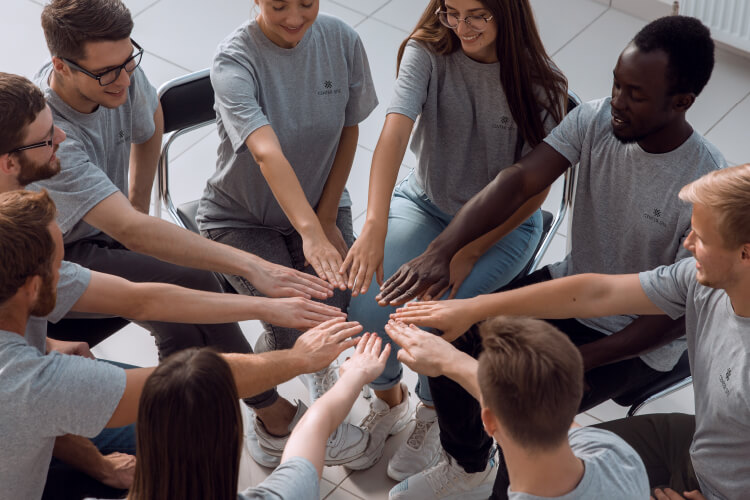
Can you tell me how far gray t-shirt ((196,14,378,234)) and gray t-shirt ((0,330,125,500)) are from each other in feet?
2.96

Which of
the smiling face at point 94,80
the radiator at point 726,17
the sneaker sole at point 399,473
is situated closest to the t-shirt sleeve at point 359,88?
the smiling face at point 94,80

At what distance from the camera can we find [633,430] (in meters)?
2.14

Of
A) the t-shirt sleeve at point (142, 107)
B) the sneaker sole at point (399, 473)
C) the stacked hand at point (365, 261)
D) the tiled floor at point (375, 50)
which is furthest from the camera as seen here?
the tiled floor at point (375, 50)

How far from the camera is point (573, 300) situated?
215 centimetres

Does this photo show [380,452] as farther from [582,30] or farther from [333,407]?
[582,30]

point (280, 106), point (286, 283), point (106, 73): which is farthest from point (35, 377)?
point (280, 106)

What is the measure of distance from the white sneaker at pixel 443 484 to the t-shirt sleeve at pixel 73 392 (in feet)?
3.44

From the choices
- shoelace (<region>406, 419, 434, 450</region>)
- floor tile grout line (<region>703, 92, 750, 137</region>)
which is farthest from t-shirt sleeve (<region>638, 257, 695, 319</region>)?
floor tile grout line (<region>703, 92, 750, 137</region>)

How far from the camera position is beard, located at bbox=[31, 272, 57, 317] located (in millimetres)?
1752

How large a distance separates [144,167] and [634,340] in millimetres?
1527

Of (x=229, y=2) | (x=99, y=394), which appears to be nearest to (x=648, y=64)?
(x=99, y=394)

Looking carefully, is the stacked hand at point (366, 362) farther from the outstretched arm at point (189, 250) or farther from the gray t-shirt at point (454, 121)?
the gray t-shirt at point (454, 121)

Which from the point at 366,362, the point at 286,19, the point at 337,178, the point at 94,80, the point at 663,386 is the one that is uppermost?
the point at 286,19

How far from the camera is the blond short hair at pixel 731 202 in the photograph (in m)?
1.72
